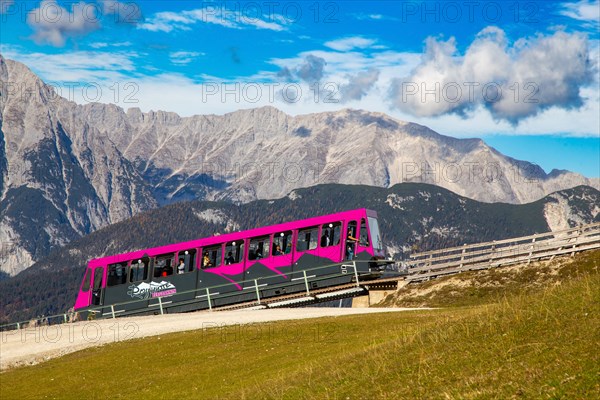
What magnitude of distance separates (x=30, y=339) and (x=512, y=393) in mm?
30334

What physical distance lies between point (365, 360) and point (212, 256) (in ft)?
97.1

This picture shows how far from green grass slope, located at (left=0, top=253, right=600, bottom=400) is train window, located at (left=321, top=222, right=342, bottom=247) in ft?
41.9

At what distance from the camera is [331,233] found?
157ft

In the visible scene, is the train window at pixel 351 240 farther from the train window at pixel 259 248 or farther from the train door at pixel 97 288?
the train door at pixel 97 288

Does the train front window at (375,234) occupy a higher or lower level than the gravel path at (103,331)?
higher

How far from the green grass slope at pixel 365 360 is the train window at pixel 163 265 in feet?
54.3

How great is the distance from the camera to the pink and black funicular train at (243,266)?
1874 inches

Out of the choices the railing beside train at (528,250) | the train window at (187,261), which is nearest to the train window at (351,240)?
the railing beside train at (528,250)

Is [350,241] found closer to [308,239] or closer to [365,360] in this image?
[308,239]

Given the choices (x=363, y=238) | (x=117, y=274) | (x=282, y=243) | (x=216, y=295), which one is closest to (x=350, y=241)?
(x=363, y=238)

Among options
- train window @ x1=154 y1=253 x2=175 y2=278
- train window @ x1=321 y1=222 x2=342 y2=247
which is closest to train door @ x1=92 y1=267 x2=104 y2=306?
train window @ x1=154 y1=253 x2=175 y2=278

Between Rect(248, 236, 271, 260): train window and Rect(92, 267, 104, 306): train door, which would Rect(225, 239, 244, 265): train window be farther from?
Rect(92, 267, 104, 306): train door

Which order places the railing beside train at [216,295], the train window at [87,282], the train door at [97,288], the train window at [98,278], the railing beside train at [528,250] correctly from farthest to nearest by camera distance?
1. the train window at [87,282]
2. the train window at [98,278]
3. the train door at [97,288]
4. the railing beside train at [216,295]
5. the railing beside train at [528,250]

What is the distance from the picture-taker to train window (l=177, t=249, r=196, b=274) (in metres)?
51.1
